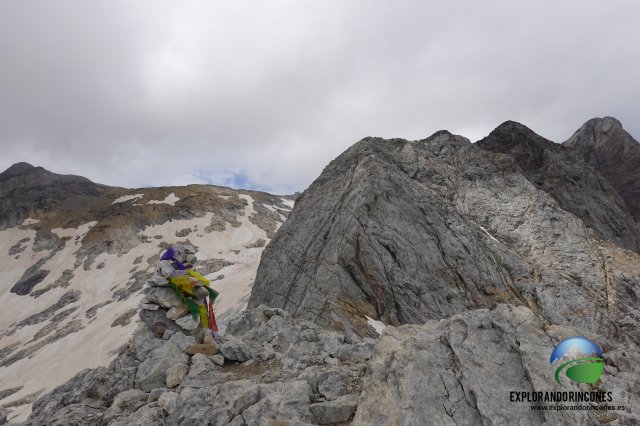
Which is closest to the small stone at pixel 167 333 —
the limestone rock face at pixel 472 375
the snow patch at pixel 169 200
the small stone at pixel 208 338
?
the small stone at pixel 208 338

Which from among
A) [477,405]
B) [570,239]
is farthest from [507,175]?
[477,405]

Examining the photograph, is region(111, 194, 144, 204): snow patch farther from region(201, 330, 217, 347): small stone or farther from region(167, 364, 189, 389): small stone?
region(167, 364, 189, 389): small stone

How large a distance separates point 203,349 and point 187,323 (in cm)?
201

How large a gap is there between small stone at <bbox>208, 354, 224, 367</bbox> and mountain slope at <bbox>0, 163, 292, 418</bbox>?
2588 cm

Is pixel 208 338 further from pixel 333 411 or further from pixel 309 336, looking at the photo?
pixel 333 411

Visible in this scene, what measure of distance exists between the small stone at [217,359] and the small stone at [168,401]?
187cm

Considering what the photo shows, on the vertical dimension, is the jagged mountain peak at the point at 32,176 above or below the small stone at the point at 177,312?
above

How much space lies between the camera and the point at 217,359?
12.5 meters

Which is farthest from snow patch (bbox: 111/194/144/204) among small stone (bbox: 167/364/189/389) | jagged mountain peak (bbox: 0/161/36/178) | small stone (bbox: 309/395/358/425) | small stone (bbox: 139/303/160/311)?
small stone (bbox: 309/395/358/425)

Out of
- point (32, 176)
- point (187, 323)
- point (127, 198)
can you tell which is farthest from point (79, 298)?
point (32, 176)

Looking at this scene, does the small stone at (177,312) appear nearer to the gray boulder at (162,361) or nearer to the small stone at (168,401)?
the gray boulder at (162,361)

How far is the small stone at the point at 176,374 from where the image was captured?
11.5m

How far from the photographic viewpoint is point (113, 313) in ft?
184

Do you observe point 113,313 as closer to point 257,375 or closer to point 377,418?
point 257,375
